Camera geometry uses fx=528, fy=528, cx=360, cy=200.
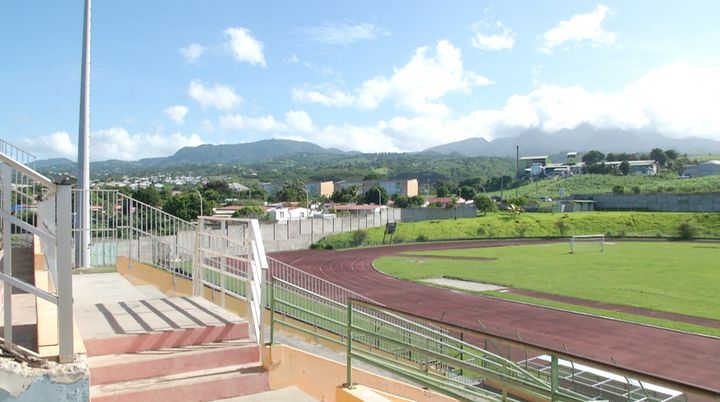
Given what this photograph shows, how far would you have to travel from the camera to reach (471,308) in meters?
24.9

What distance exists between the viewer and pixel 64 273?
328cm

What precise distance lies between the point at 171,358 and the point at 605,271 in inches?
1388

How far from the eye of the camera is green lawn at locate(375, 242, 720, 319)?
25969 millimetres

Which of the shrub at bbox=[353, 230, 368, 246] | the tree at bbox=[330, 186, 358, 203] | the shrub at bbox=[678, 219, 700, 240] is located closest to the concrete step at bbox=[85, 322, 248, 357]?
the shrub at bbox=[353, 230, 368, 246]

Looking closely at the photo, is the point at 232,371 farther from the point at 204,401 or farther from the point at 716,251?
the point at 716,251

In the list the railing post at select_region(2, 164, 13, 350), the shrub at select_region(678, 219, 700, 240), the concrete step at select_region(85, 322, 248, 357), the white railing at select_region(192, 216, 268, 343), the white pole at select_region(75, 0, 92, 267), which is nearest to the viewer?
the railing post at select_region(2, 164, 13, 350)

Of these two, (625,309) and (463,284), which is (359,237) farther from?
(625,309)

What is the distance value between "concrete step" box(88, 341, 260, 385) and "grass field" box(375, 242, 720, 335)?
19784mm

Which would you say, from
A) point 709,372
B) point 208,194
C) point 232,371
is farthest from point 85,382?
point 208,194

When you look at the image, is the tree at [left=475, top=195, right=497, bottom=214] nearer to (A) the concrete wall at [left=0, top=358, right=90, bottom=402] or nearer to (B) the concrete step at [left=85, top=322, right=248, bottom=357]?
(B) the concrete step at [left=85, top=322, right=248, bottom=357]

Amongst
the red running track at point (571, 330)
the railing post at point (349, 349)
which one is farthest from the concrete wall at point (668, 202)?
the railing post at point (349, 349)

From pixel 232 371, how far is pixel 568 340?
54.2ft

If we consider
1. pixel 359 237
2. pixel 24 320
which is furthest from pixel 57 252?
pixel 359 237

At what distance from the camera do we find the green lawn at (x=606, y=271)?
26.0m
